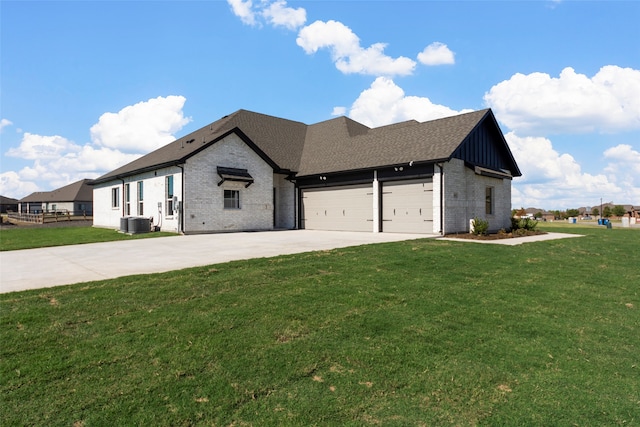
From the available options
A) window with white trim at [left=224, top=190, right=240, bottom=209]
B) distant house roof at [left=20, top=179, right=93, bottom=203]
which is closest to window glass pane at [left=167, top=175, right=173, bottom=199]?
window with white trim at [left=224, top=190, right=240, bottom=209]

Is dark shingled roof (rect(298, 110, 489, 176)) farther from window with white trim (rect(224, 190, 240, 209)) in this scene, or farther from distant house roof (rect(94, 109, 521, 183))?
window with white trim (rect(224, 190, 240, 209))

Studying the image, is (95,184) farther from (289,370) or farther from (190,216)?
(289,370)

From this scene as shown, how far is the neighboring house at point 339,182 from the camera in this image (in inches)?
721

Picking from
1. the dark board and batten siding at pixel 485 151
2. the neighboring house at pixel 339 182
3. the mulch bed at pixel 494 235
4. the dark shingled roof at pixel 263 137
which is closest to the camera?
the mulch bed at pixel 494 235

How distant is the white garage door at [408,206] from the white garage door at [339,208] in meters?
1.09

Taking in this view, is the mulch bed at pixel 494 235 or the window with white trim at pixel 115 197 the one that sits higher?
the window with white trim at pixel 115 197

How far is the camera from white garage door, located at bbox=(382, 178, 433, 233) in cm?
1794

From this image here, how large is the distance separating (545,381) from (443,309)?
7.05 ft

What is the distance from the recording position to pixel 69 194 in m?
57.2

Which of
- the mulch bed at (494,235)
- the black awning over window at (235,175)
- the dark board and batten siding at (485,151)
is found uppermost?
the dark board and batten siding at (485,151)

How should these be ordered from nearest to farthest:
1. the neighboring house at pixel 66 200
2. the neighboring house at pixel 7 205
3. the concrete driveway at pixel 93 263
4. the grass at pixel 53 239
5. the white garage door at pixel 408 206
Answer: the concrete driveway at pixel 93 263, the grass at pixel 53 239, the white garage door at pixel 408 206, the neighboring house at pixel 66 200, the neighboring house at pixel 7 205

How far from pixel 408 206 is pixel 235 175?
10.3 metres

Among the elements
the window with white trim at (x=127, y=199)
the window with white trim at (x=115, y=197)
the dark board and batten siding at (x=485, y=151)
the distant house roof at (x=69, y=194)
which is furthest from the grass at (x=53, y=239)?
the distant house roof at (x=69, y=194)

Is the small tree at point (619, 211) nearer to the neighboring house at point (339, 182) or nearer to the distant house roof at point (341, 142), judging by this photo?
the distant house roof at point (341, 142)
